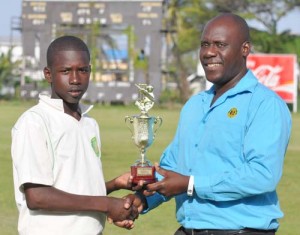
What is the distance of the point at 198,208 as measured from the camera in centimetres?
457

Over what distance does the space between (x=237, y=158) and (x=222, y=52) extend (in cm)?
54

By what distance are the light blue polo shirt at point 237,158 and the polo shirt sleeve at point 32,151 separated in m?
0.75

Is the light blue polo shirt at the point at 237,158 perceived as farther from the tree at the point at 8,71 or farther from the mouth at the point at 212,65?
the tree at the point at 8,71

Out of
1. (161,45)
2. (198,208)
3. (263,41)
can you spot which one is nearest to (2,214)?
(198,208)

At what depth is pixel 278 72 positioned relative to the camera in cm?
4881

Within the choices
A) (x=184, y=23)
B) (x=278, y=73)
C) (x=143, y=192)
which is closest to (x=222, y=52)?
(x=143, y=192)

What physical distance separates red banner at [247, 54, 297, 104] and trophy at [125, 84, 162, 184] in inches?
1684

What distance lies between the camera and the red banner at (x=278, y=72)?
156 feet

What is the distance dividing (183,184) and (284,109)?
23.3 inches

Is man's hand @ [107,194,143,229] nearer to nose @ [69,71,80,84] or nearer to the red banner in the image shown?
nose @ [69,71,80,84]

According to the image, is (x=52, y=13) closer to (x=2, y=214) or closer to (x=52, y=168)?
(x=2, y=214)

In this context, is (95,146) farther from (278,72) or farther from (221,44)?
(278,72)

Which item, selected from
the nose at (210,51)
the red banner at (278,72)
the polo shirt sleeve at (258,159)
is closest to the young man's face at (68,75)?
the nose at (210,51)

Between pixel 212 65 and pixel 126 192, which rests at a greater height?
pixel 212 65
